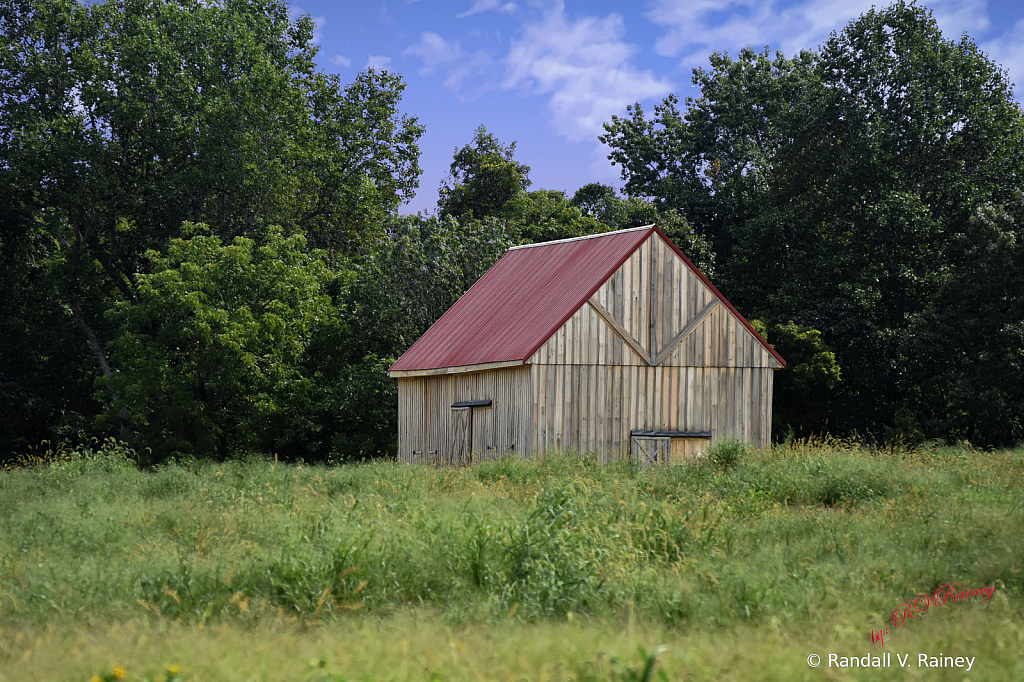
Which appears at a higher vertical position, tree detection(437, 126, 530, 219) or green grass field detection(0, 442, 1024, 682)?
tree detection(437, 126, 530, 219)

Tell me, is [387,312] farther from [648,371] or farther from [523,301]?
[648,371]

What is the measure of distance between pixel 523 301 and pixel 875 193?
17.6 m

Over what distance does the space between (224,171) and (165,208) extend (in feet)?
10.4

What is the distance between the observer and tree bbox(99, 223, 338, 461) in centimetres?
2691

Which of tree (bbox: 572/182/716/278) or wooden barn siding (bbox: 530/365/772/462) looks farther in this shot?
tree (bbox: 572/182/716/278)

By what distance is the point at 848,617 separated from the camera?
6.98 m

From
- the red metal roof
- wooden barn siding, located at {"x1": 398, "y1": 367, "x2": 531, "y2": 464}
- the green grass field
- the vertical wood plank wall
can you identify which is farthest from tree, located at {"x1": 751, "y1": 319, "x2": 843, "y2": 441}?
the green grass field

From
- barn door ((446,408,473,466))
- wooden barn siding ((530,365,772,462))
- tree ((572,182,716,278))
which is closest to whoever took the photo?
wooden barn siding ((530,365,772,462))

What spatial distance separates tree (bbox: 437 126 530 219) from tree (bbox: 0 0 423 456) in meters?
11.1

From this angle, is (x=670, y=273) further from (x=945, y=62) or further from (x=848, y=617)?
(x=945, y=62)

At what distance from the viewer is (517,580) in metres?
8.00

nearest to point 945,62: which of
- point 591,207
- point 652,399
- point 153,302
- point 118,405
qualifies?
point 591,207

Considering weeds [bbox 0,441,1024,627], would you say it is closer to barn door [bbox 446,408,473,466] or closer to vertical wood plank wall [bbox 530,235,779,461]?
vertical wood plank wall [bbox 530,235,779,461]

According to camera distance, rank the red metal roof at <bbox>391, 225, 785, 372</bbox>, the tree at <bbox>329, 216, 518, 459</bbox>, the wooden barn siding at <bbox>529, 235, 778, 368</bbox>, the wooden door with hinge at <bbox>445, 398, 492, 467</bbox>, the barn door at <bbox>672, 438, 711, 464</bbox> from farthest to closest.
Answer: the tree at <bbox>329, 216, 518, 459</bbox>
the wooden door with hinge at <bbox>445, 398, 492, 467</bbox>
the barn door at <bbox>672, 438, 711, 464</bbox>
the red metal roof at <bbox>391, 225, 785, 372</bbox>
the wooden barn siding at <bbox>529, 235, 778, 368</bbox>
